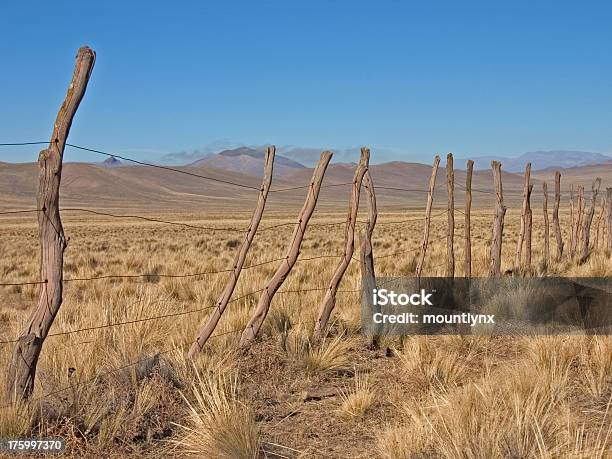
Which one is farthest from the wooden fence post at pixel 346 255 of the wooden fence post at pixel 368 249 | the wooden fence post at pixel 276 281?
the wooden fence post at pixel 276 281

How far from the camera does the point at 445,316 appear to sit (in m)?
9.55

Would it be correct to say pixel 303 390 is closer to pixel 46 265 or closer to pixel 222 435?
pixel 222 435

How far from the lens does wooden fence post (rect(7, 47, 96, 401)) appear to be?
5.08m

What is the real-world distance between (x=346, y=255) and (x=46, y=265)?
170 inches

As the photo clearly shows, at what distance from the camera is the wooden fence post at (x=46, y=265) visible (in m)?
5.08

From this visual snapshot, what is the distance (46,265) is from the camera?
514 centimetres

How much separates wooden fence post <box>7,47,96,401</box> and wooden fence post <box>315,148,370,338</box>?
3773 millimetres

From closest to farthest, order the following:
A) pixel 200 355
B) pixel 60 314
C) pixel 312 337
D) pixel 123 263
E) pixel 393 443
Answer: pixel 393 443 → pixel 200 355 → pixel 312 337 → pixel 60 314 → pixel 123 263

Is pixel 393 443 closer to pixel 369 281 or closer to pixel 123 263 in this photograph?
pixel 369 281

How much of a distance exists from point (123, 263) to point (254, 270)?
517cm

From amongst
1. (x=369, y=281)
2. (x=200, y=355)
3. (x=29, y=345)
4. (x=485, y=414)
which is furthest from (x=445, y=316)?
(x=29, y=345)

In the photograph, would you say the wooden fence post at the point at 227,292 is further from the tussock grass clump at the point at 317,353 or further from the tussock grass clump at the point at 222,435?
the tussock grass clump at the point at 222,435

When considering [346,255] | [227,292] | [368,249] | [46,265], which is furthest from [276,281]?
[46,265]

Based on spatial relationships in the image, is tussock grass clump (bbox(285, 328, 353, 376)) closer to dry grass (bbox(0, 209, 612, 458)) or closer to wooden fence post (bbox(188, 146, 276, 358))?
dry grass (bbox(0, 209, 612, 458))
